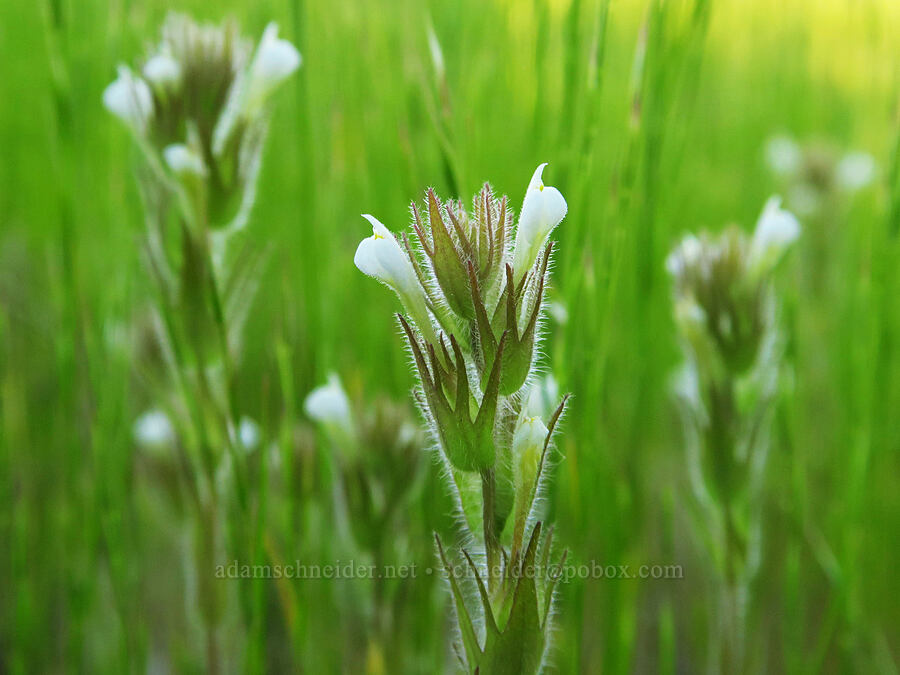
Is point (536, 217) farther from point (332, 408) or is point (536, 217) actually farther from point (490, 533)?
point (332, 408)

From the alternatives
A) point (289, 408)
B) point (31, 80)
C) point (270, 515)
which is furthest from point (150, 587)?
point (31, 80)

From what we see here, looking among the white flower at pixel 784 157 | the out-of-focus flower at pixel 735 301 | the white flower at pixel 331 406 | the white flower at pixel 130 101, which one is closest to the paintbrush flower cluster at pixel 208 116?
the white flower at pixel 130 101

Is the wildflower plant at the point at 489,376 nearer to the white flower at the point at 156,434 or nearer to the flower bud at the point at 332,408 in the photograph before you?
the flower bud at the point at 332,408

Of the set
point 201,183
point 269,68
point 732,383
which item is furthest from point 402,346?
point 732,383

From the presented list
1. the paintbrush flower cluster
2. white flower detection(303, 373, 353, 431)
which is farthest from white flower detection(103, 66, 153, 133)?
white flower detection(303, 373, 353, 431)

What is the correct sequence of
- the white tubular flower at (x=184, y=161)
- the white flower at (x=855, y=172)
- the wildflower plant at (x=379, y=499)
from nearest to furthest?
the white tubular flower at (x=184, y=161)
the wildflower plant at (x=379, y=499)
the white flower at (x=855, y=172)

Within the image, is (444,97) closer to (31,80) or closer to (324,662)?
(324,662)
